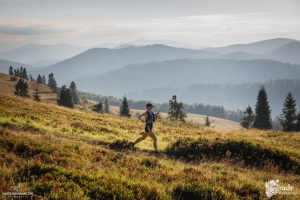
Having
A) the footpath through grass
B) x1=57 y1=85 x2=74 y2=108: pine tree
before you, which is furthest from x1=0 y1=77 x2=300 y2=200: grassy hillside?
x1=57 y1=85 x2=74 y2=108: pine tree

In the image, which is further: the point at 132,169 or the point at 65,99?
the point at 65,99

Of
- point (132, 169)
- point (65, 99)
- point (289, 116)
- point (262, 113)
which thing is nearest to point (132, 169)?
Answer: point (132, 169)

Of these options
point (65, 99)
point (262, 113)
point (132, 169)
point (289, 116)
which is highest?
point (65, 99)

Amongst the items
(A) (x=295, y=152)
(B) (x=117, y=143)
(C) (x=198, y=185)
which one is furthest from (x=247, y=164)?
(B) (x=117, y=143)

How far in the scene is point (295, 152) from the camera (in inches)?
520

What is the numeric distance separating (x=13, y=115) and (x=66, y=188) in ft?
45.8

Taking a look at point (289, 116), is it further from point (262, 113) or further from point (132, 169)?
point (132, 169)

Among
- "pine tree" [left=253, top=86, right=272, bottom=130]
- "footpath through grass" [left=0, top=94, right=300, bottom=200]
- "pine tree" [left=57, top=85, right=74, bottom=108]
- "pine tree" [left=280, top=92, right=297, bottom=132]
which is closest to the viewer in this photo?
"footpath through grass" [left=0, top=94, right=300, bottom=200]

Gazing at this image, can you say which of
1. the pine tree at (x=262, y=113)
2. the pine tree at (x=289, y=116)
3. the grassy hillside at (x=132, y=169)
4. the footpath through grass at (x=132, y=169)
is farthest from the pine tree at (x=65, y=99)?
the pine tree at (x=289, y=116)

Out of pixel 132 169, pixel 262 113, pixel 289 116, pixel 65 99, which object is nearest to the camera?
pixel 132 169

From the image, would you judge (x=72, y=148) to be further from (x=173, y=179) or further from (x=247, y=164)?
(x=247, y=164)

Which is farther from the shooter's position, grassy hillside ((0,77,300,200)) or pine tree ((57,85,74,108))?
pine tree ((57,85,74,108))

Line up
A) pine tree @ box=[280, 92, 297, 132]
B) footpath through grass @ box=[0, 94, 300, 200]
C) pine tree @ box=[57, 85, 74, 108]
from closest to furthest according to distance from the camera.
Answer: footpath through grass @ box=[0, 94, 300, 200] → pine tree @ box=[280, 92, 297, 132] → pine tree @ box=[57, 85, 74, 108]

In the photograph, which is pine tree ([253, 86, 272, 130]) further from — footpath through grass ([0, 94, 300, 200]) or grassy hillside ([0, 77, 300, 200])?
grassy hillside ([0, 77, 300, 200])
